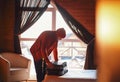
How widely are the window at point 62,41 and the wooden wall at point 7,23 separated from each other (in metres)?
0.34

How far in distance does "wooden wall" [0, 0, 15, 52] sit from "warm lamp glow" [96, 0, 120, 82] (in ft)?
18.3

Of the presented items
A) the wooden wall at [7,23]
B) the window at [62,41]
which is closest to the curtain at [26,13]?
the wooden wall at [7,23]

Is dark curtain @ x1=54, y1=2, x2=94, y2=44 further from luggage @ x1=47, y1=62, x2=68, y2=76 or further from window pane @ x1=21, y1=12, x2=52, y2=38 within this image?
luggage @ x1=47, y1=62, x2=68, y2=76

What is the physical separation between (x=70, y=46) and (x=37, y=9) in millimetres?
1225

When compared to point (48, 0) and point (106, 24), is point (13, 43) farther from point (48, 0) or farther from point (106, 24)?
point (106, 24)

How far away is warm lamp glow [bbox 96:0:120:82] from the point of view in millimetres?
427

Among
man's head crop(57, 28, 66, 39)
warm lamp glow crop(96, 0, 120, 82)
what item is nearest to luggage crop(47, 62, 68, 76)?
man's head crop(57, 28, 66, 39)

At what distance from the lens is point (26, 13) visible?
230 inches

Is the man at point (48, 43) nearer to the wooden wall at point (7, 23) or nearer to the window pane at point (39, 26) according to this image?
the wooden wall at point (7, 23)

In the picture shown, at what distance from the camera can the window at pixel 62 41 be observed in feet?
20.0

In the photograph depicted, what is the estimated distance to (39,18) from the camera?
594 cm

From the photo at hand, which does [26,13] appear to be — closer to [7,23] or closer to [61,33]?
[7,23]

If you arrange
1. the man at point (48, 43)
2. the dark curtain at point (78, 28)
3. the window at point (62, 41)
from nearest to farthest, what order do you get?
the man at point (48, 43) < the dark curtain at point (78, 28) < the window at point (62, 41)

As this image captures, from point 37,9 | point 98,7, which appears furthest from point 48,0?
point 98,7
